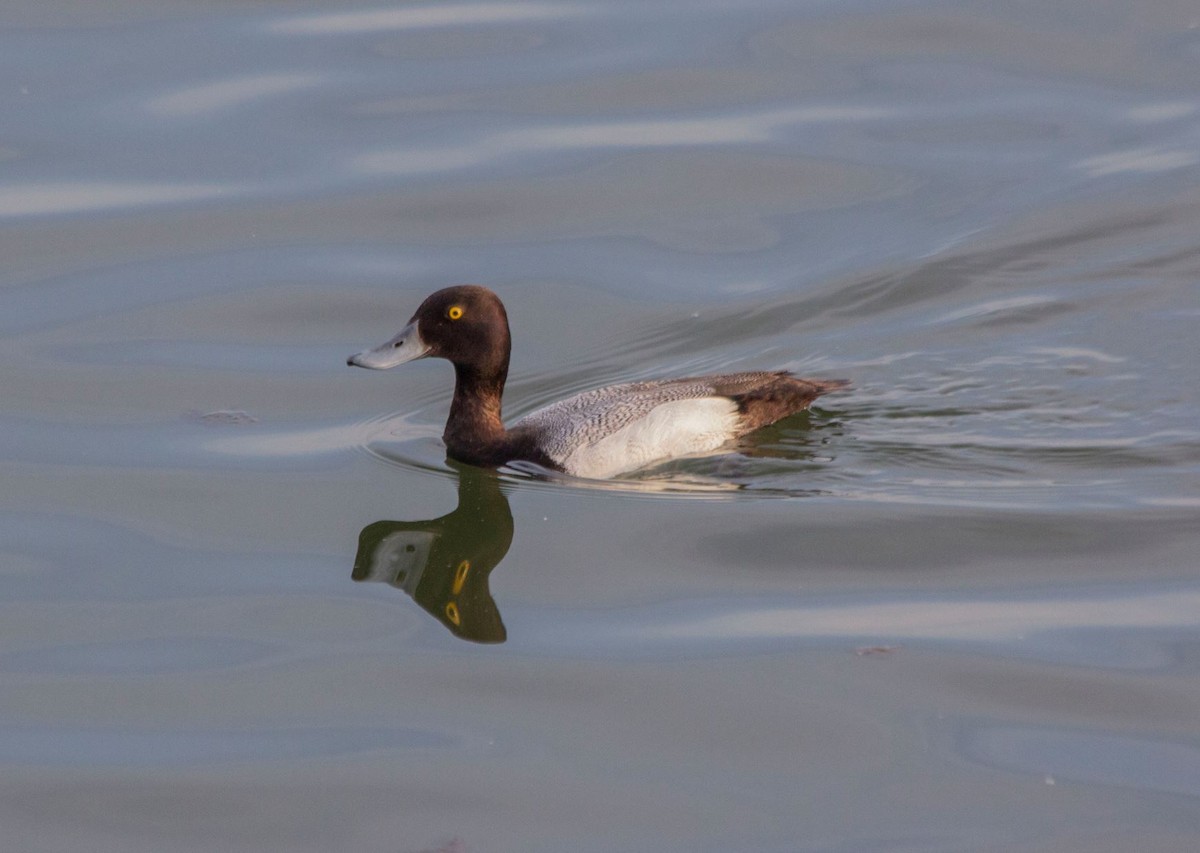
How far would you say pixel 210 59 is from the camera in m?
15.1

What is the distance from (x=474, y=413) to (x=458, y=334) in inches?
18.4

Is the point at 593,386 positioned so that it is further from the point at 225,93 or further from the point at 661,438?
the point at 225,93

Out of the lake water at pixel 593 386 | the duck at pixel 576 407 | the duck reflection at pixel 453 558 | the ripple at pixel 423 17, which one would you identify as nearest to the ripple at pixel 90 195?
the lake water at pixel 593 386

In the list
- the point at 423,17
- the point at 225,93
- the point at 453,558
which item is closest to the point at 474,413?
the point at 453,558

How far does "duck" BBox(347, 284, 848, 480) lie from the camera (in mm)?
9547

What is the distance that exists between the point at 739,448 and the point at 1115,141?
18.5 feet

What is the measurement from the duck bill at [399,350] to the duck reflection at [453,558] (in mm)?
898

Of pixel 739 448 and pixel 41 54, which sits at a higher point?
pixel 41 54

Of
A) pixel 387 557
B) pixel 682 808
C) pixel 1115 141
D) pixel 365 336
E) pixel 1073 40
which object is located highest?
pixel 1073 40

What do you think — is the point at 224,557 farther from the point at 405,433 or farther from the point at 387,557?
the point at 405,433

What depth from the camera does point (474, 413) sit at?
32.8ft

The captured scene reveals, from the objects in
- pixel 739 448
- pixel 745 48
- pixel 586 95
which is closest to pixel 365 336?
A: pixel 739 448

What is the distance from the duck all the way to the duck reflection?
0.44 meters

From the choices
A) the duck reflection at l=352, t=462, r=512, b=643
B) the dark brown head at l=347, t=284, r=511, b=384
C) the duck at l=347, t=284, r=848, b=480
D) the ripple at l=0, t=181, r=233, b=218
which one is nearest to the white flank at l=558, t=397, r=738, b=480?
the duck at l=347, t=284, r=848, b=480
